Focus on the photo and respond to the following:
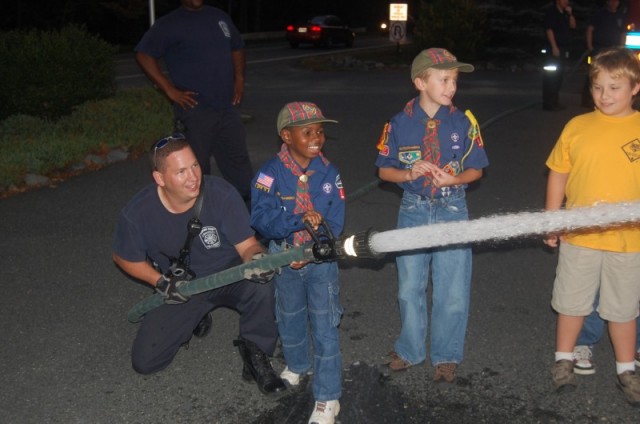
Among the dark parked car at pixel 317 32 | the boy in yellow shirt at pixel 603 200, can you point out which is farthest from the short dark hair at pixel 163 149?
the dark parked car at pixel 317 32

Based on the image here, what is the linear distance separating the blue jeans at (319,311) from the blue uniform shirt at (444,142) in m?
0.63

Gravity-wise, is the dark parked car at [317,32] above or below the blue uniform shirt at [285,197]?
below

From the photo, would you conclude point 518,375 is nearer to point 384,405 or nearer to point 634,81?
point 384,405

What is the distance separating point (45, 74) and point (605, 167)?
10162mm

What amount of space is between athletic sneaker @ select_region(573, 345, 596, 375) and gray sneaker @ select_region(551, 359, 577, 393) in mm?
149

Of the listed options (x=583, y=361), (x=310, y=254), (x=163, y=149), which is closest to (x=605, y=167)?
(x=583, y=361)

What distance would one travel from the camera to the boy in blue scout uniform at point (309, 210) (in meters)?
3.87

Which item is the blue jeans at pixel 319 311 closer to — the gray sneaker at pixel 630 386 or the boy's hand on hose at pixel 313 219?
the boy's hand on hose at pixel 313 219

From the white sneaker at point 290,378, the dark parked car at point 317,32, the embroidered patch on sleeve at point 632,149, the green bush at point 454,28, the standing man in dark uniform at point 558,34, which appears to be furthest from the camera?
the dark parked car at point 317,32

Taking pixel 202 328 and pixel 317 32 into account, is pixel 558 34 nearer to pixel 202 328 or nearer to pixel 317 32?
pixel 202 328

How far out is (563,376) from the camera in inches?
164

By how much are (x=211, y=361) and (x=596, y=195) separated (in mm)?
2285

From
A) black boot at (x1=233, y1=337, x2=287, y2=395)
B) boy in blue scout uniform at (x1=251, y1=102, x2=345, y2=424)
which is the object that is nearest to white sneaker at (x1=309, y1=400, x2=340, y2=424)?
boy in blue scout uniform at (x1=251, y1=102, x2=345, y2=424)

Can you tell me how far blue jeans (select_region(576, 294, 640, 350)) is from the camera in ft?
14.4
